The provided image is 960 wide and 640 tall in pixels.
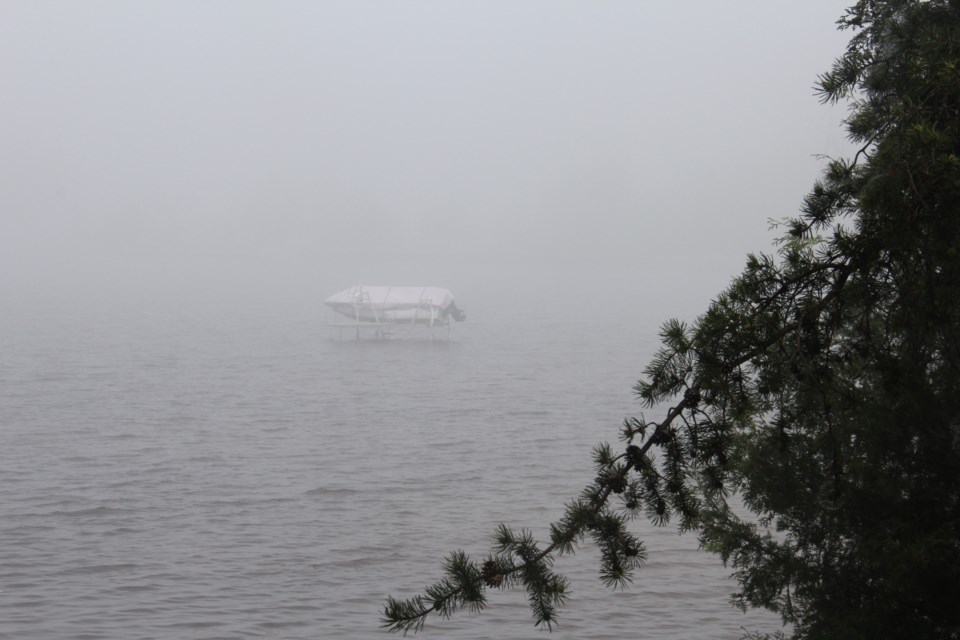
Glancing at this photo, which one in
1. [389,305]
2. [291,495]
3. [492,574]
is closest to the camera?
[492,574]

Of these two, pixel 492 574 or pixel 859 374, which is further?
pixel 859 374

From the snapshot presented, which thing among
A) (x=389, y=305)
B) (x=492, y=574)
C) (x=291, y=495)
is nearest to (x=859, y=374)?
(x=492, y=574)

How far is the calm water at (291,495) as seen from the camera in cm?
1670

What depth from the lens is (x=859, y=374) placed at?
21.0ft

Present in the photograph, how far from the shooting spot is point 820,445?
7754 millimetres

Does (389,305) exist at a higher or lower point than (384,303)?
lower

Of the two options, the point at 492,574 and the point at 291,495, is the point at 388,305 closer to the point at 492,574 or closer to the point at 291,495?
the point at 291,495

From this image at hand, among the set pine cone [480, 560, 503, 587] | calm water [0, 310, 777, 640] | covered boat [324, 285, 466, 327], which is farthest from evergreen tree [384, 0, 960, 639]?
covered boat [324, 285, 466, 327]

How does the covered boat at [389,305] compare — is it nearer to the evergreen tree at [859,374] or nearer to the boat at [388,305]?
the boat at [388,305]

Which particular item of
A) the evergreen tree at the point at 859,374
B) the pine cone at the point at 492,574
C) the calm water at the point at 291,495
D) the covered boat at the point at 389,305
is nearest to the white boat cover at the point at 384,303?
the covered boat at the point at 389,305

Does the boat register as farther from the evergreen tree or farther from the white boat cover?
the evergreen tree

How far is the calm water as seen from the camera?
16.7 metres

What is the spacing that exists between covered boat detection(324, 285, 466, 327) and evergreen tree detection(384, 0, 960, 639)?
59541mm

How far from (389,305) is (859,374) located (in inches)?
2414
